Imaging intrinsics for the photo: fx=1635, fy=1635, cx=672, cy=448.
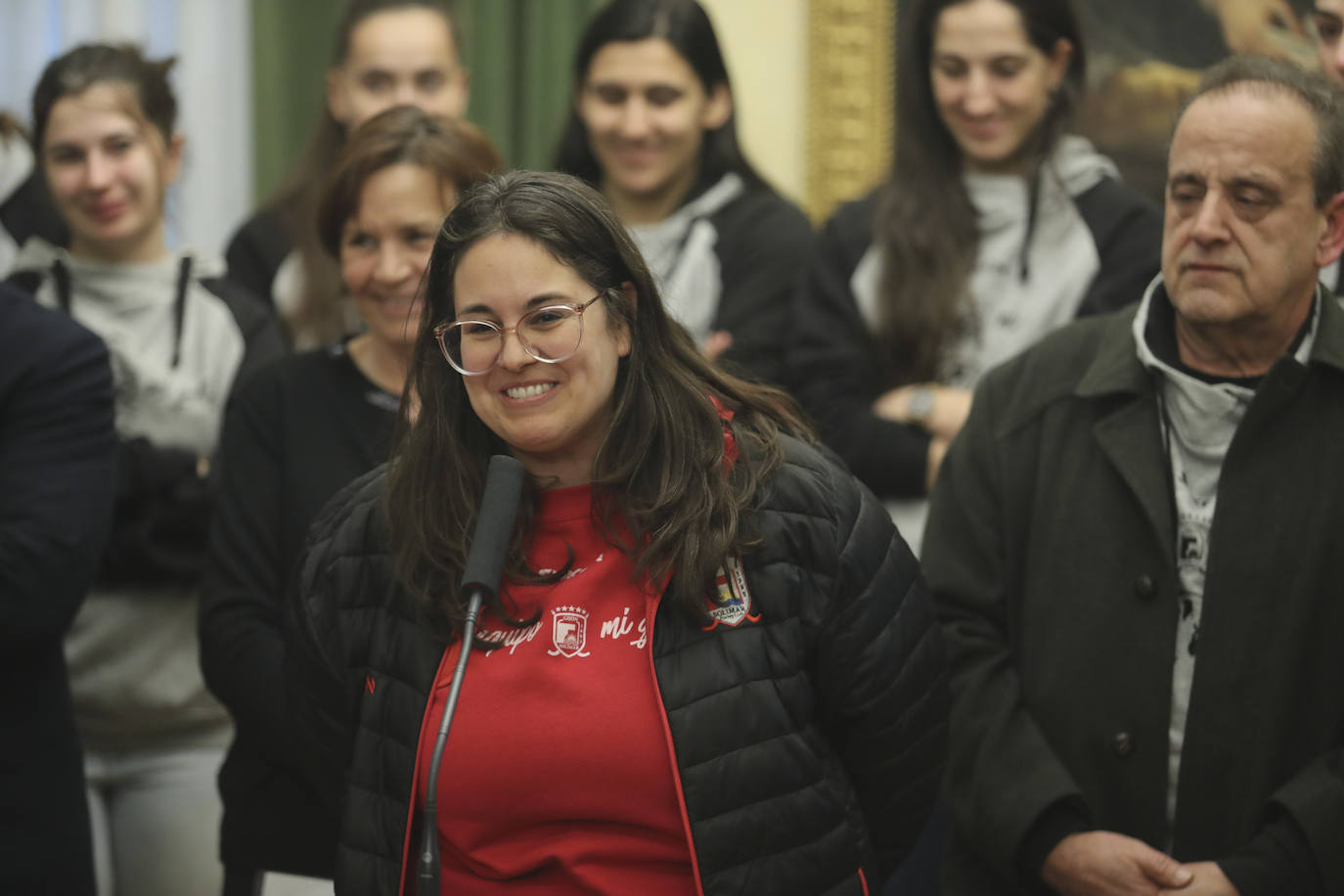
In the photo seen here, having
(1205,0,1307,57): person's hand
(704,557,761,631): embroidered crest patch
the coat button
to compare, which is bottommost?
the coat button

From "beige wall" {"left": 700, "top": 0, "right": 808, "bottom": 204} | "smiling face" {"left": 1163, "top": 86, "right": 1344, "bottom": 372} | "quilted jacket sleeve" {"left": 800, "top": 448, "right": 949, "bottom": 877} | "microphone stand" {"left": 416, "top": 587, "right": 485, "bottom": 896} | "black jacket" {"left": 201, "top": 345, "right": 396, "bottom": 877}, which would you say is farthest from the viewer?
"beige wall" {"left": 700, "top": 0, "right": 808, "bottom": 204}

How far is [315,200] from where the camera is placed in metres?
3.18

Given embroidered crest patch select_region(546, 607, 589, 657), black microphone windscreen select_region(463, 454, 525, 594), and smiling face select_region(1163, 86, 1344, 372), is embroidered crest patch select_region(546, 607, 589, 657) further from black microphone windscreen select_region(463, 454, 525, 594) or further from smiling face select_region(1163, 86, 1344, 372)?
smiling face select_region(1163, 86, 1344, 372)

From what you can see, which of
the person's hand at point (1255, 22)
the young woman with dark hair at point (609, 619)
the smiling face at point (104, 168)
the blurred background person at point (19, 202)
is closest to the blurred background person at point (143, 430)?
the smiling face at point (104, 168)

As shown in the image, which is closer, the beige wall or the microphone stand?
the microphone stand

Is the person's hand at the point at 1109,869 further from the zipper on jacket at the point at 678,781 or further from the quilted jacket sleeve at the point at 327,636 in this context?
the quilted jacket sleeve at the point at 327,636

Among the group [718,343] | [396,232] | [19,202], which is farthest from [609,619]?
[19,202]

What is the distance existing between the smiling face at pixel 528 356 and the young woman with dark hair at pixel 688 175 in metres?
1.24

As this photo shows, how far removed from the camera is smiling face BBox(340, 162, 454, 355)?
283cm

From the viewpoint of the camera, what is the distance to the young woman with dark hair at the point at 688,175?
11.1ft

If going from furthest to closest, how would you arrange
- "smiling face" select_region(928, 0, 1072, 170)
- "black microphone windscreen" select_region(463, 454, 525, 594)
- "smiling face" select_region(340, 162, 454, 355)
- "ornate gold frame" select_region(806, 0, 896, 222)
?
1. "ornate gold frame" select_region(806, 0, 896, 222)
2. "smiling face" select_region(928, 0, 1072, 170)
3. "smiling face" select_region(340, 162, 454, 355)
4. "black microphone windscreen" select_region(463, 454, 525, 594)

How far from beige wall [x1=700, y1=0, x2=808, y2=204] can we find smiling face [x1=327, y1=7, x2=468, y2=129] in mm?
1230

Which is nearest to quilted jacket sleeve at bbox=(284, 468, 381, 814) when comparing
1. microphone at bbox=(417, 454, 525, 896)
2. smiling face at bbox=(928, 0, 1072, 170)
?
microphone at bbox=(417, 454, 525, 896)

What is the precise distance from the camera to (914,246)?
3191 millimetres
